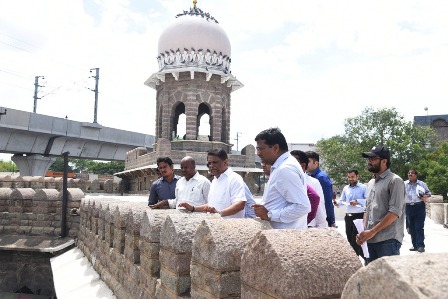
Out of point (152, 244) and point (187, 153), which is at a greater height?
point (187, 153)

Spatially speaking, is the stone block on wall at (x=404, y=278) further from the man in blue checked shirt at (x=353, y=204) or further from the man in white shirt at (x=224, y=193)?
the man in blue checked shirt at (x=353, y=204)

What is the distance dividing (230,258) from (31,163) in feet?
107

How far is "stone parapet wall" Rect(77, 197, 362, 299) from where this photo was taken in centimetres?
197

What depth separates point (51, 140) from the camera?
3125 centimetres

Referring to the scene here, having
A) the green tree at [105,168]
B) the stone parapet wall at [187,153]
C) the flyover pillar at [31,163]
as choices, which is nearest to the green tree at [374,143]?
the stone parapet wall at [187,153]

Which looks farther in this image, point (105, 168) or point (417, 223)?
point (105, 168)

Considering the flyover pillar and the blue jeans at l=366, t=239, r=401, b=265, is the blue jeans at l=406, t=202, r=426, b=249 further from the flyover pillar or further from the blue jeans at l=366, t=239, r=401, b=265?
the flyover pillar

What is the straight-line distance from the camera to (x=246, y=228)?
9.15 ft

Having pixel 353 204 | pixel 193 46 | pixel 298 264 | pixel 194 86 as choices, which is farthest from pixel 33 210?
pixel 298 264

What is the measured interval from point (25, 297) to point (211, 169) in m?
12.0

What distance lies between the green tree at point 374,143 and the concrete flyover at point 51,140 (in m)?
18.7

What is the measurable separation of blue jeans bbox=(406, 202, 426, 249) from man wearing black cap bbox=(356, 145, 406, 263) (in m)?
4.72

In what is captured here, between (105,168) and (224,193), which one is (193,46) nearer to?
(224,193)

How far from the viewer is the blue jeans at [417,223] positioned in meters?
8.26
